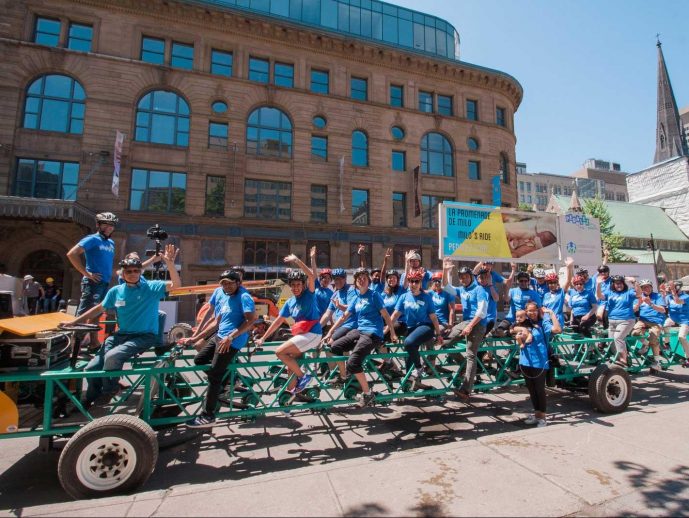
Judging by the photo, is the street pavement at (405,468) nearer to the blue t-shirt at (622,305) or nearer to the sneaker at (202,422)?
the sneaker at (202,422)

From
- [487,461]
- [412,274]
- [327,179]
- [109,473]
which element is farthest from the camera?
[327,179]

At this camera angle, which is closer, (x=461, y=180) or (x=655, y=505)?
(x=655, y=505)

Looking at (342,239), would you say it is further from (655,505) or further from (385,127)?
(655,505)

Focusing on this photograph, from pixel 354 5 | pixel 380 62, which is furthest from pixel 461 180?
pixel 354 5

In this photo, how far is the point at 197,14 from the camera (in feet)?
80.8

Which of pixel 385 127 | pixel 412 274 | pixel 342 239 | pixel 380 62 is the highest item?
pixel 380 62

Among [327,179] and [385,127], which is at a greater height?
[385,127]

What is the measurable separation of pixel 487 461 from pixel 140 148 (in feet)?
84.2

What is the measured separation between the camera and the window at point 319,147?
26656 mm

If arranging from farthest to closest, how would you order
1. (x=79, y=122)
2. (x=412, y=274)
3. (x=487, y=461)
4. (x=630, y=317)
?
(x=79, y=122), (x=630, y=317), (x=412, y=274), (x=487, y=461)

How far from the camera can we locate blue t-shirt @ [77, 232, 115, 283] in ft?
19.1

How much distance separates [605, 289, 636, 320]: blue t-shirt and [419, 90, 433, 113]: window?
86.5 ft

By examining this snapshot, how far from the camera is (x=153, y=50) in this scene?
79.0 ft

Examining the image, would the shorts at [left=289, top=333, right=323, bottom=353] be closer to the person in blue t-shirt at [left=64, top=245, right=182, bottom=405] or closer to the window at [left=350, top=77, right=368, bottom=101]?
the person in blue t-shirt at [left=64, top=245, right=182, bottom=405]
